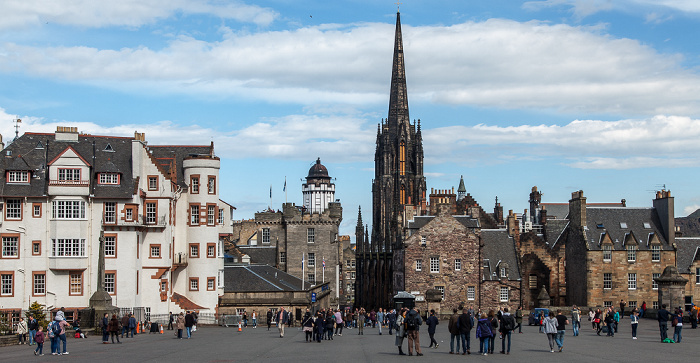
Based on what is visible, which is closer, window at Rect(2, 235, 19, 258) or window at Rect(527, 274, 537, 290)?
window at Rect(2, 235, 19, 258)

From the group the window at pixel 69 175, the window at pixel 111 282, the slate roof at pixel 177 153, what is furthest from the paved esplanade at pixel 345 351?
the slate roof at pixel 177 153

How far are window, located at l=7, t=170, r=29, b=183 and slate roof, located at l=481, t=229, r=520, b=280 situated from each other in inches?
1545

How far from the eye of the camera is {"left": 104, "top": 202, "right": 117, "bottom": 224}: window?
5662 cm

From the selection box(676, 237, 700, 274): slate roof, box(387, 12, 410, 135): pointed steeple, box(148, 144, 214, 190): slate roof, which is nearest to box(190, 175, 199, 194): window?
box(148, 144, 214, 190): slate roof

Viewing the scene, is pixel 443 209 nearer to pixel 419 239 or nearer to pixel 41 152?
→ pixel 419 239

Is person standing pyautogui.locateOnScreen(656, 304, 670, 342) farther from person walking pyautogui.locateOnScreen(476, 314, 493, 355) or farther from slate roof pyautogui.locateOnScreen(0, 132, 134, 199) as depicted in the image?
slate roof pyautogui.locateOnScreen(0, 132, 134, 199)

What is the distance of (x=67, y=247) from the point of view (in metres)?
55.2

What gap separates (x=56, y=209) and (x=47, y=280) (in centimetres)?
460

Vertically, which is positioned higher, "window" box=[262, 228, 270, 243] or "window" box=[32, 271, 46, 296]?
"window" box=[262, 228, 270, 243]

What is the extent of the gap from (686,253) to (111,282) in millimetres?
50819

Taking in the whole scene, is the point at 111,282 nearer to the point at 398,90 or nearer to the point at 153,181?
the point at 153,181

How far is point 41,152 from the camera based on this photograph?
190 feet

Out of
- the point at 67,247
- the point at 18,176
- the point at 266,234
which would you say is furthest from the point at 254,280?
the point at 266,234

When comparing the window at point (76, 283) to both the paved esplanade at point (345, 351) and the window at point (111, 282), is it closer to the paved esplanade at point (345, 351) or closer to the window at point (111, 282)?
the window at point (111, 282)
